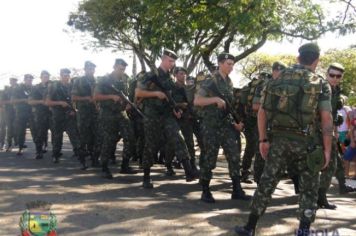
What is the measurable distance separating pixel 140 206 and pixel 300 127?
7.88 feet

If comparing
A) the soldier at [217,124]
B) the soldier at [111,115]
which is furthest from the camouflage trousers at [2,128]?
the soldier at [217,124]

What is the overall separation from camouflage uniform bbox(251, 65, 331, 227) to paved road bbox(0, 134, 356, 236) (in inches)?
24.4

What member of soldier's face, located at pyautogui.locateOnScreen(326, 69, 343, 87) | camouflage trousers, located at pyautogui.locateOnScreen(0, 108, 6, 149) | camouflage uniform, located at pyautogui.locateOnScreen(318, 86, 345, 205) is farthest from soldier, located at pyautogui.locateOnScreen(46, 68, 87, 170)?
soldier's face, located at pyautogui.locateOnScreen(326, 69, 343, 87)

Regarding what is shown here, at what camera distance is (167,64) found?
22.1 feet

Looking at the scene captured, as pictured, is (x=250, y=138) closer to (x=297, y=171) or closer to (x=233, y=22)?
(x=297, y=171)

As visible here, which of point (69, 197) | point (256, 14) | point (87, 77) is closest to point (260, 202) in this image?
point (69, 197)

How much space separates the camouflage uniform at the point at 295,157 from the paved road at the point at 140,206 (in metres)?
0.62

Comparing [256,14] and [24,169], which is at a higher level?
[256,14]

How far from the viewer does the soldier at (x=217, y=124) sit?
19.9 ft

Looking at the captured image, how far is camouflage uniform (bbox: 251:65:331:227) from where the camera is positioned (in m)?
4.24

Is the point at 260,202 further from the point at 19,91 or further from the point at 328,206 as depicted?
the point at 19,91

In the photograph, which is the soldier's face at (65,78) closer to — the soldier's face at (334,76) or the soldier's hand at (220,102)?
the soldier's hand at (220,102)

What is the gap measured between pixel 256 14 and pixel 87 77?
16.7 feet

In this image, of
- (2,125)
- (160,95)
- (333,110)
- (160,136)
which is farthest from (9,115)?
(333,110)
